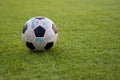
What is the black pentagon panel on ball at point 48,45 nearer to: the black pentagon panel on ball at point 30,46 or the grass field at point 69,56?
the grass field at point 69,56

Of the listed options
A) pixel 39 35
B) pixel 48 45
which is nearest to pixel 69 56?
pixel 48 45

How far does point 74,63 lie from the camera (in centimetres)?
408

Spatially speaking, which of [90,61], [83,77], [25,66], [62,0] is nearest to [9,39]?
[25,66]

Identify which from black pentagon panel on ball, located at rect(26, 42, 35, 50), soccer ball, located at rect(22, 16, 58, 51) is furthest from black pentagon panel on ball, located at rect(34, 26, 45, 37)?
black pentagon panel on ball, located at rect(26, 42, 35, 50)

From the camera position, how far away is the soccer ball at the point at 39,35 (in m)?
4.42

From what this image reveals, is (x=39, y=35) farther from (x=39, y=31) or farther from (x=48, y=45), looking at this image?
(x=48, y=45)

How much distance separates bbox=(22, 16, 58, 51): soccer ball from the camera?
174 inches

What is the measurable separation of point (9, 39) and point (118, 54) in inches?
92.3

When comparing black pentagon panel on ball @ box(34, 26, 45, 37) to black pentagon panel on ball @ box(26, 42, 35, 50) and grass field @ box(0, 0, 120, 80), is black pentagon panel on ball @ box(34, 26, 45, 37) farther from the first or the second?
grass field @ box(0, 0, 120, 80)

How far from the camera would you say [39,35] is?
4.42 m

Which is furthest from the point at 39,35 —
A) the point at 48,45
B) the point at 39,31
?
the point at 48,45

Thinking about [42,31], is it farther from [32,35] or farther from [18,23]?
[18,23]

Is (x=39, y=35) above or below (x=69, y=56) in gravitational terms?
above

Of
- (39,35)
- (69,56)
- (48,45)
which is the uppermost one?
(39,35)
